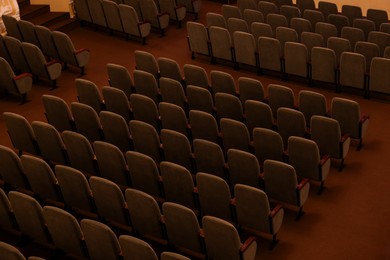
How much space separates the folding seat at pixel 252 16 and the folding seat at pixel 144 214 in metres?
2.91

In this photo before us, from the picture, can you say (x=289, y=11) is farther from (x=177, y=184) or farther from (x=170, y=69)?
(x=177, y=184)

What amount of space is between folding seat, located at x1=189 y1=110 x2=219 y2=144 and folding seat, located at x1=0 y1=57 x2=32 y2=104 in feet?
5.70

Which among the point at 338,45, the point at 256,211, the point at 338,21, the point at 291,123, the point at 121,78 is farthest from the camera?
the point at 338,21

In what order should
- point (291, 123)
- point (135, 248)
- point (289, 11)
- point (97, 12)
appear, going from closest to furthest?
point (135, 248)
point (291, 123)
point (289, 11)
point (97, 12)

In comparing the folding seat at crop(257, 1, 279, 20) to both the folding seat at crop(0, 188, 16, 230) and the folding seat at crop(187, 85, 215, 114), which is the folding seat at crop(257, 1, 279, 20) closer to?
the folding seat at crop(187, 85, 215, 114)

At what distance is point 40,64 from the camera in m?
5.44

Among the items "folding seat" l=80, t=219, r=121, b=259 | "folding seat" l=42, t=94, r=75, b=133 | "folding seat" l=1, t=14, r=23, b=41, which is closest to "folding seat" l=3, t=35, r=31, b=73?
"folding seat" l=1, t=14, r=23, b=41

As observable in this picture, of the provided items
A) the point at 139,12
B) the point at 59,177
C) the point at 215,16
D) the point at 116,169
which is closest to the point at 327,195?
the point at 116,169

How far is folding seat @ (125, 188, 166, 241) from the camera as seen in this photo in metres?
3.41

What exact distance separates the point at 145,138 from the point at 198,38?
188 centimetres

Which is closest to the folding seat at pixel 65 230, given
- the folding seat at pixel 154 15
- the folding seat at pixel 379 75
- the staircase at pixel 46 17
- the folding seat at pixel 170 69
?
the folding seat at pixel 170 69

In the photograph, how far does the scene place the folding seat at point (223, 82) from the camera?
4.70m

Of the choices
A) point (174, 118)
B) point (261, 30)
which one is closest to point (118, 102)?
point (174, 118)

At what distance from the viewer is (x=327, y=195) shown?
157 inches
